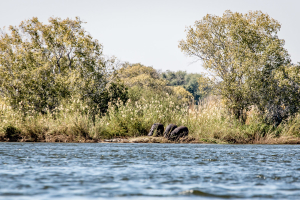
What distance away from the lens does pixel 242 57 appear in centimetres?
2672

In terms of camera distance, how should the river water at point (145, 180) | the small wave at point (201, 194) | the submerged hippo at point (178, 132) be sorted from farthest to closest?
1. the submerged hippo at point (178, 132)
2. the river water at point (145, 180)
3. the small wave at point (201, 194)

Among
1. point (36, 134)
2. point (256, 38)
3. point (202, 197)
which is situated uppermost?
point (256, 38)

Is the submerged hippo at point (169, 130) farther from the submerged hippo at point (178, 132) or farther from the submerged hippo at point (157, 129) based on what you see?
the submerged hippo at point (157, 129)

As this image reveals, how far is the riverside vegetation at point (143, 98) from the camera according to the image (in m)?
22.8

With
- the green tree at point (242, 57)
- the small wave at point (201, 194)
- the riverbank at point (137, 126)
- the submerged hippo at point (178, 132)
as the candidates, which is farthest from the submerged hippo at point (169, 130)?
the small wave at point (201, 194)

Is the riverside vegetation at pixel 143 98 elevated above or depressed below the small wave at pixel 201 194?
above

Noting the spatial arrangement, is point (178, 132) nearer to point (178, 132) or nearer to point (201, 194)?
point (178, 132)

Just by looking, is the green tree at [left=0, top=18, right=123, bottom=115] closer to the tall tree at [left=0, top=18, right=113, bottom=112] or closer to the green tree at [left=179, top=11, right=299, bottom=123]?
the tall tree at [left=0, top=18, right=113, bottom=112]

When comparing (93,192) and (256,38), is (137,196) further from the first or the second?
(256,38)

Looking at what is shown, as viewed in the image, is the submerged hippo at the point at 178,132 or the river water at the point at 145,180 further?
the submerged hippo at the point at 178,132

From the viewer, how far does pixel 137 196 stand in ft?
20.2

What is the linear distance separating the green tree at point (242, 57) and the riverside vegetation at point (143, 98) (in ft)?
0.22

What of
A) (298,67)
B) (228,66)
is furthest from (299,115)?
(228,66)

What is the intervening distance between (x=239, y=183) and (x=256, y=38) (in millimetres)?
21677
